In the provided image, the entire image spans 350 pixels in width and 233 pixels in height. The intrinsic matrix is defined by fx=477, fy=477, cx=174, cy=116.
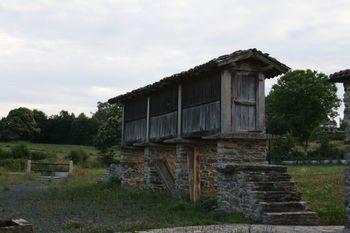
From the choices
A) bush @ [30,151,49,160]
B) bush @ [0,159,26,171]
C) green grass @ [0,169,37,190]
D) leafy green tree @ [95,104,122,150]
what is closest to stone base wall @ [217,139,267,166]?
green grass @ [0,169,37,190]

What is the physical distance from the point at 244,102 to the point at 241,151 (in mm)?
1616

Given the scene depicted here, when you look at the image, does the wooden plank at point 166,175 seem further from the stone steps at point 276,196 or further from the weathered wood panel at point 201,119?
the stone steps at point 276,196

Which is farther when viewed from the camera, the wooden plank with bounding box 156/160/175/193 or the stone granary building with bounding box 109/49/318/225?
the wooden plank with bounding box 156/160/175/193

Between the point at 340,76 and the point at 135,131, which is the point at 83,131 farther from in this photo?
the point at 340,76

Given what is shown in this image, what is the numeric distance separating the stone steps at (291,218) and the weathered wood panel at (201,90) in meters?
4.67

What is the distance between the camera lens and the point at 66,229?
Answer: 1119 centimetres

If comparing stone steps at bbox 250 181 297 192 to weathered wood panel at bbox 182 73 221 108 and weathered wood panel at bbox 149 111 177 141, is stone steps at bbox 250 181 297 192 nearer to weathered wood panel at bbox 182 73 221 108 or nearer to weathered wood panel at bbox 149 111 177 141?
weathered wood panel at bbox 182 73 221 108

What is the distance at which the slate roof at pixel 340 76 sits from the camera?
36.7ft

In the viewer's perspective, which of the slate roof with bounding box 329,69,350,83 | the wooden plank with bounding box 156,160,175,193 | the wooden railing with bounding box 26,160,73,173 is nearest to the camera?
the slate roof with bounding box 329,69,350,83

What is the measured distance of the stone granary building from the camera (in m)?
13.0

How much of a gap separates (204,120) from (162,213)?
3585 mm

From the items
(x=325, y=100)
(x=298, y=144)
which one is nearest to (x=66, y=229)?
(x=298, y=144)

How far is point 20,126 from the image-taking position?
68.8 meters

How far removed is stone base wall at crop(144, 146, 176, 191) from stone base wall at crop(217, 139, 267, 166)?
19.8 ft
